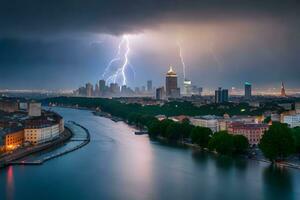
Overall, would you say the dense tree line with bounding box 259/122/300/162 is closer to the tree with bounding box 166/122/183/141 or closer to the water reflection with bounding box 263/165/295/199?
the water reflection with bounding box 263/165/295/199

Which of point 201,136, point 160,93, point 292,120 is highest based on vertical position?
point 160,93

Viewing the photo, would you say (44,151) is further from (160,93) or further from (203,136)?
(160,93)

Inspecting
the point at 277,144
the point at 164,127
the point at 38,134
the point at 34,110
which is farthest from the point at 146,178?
the point at 34,110

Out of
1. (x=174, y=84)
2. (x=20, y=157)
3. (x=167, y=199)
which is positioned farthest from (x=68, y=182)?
(x=174, y=84)

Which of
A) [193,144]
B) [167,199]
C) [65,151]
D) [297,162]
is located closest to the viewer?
[167,199]

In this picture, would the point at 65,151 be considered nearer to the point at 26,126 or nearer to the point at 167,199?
the point at 26,126

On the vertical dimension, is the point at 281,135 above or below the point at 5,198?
above

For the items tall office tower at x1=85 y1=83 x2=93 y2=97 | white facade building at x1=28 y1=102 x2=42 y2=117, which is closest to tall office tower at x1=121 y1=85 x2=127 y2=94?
tall office tower at x1=85 y1=83 x2=93 y2=97
